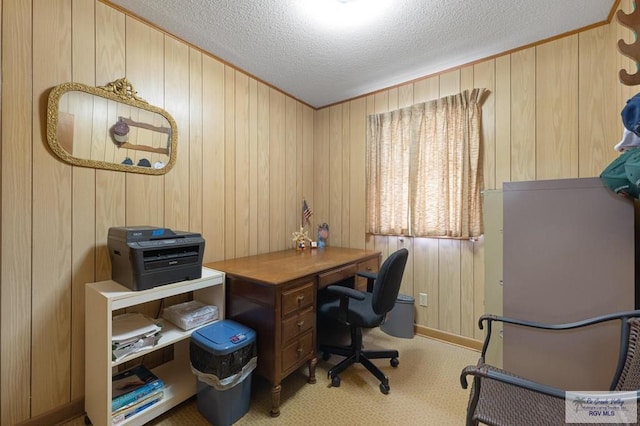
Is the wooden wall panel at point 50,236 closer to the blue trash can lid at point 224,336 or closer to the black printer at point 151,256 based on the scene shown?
the black printer at point 151,256

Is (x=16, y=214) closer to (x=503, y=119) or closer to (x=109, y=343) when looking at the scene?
(x=109, y=343)

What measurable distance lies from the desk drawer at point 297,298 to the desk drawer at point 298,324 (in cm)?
5

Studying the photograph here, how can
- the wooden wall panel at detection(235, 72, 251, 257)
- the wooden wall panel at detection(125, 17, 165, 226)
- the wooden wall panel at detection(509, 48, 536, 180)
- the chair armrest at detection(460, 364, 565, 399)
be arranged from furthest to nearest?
the wooden wall panel at detection(235, 72, 251, 257)
the wooden wall panel at detection(509, 48, 536, 180)
the wooden wall panel at detection(125, 17, 165, 226)
the chair armrest at detection(460, 364, 565, 399)

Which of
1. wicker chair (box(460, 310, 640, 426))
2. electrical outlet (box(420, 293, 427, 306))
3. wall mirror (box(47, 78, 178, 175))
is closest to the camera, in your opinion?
wicker chair (box(460, 310, 640, 426))

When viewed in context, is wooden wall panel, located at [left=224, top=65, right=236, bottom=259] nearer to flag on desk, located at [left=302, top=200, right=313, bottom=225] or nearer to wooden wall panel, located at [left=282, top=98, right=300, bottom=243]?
wooden wall panel, located at [left=282, top=98, right=300, bottom=243]

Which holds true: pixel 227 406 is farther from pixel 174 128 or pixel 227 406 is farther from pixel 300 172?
pixel 300 172

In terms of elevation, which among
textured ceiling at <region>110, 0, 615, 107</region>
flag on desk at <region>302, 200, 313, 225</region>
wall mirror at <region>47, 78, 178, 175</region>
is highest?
textured ceiling at <region>110, 0, 615, 107</region>

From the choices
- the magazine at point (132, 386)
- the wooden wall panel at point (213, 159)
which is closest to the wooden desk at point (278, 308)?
the wooden wall panel at point (213, 159)

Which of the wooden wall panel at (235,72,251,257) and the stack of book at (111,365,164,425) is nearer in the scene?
the stack of book at (111,365,164,425)

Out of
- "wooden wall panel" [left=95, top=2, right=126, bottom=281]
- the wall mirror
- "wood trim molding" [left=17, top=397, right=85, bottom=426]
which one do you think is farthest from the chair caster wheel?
the wall mirror

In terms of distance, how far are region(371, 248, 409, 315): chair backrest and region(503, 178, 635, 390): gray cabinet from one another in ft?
1.99

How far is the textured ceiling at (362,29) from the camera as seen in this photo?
169 cm

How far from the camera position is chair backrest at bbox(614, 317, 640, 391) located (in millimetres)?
1062

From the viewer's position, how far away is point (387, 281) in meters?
1.75
